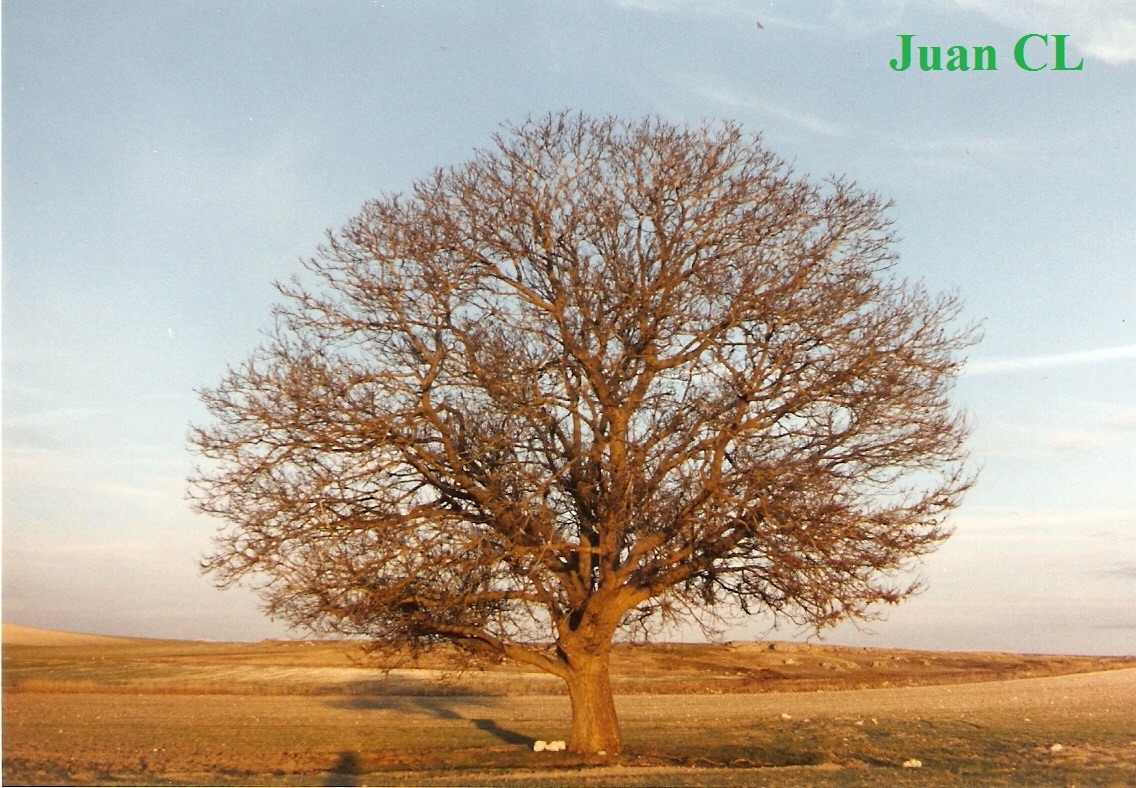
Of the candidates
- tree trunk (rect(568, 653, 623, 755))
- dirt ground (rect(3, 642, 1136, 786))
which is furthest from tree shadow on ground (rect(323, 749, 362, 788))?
tree trunk (rect(568, 653, 623, 755))

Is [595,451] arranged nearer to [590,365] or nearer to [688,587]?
[590,365]

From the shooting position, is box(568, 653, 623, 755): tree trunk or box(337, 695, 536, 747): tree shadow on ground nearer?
box(568, 653, 623, 755): tree trunk

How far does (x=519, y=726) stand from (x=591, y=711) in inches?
474

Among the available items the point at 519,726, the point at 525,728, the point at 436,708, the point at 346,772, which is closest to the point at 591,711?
the point at 346,772

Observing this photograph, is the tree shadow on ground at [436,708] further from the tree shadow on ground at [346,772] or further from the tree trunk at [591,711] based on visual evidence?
the tree trunk at [591,711]

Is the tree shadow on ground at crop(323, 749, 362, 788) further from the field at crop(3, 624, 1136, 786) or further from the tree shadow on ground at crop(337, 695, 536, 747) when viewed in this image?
the tree shadow on ground at crop(337, 695, 536, 747)

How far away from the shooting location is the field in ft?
55.9

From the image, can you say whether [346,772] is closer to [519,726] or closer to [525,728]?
[525,728]

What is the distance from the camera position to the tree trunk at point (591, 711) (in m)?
18.0

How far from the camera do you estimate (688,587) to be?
1844 cm

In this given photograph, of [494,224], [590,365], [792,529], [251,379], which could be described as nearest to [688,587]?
[792,529]

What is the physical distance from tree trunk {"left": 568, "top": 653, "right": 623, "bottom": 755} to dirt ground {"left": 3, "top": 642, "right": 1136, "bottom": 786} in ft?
1.59

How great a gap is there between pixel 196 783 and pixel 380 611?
3.89m

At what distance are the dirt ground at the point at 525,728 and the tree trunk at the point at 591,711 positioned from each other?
0.49 meters
